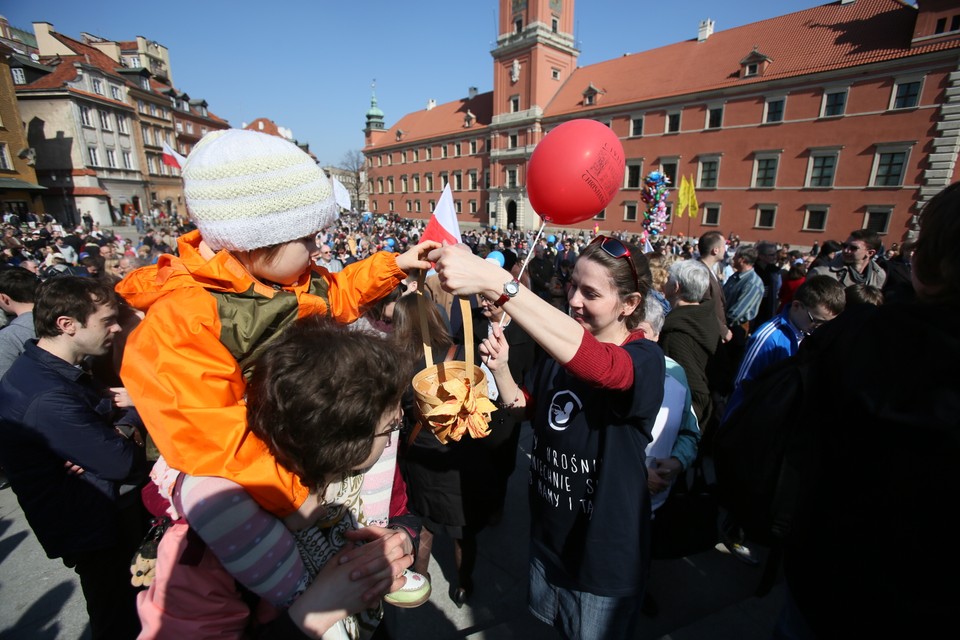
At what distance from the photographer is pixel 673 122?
90.4 feet

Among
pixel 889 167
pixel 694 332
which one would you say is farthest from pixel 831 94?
pixel 694 332

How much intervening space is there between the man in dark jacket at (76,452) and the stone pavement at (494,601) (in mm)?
761

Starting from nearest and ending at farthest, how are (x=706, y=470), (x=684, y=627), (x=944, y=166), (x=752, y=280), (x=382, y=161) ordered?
1. (x=684, y=627)
2. (x=706, y=470)
3. (x=752, y=280)
4. (x=944, y=166)
5. (x=382, y=161)

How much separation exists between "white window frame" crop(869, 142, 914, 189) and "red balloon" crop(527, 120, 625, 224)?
91.0 ft

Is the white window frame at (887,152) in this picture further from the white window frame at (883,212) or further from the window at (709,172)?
the window at (709,172)

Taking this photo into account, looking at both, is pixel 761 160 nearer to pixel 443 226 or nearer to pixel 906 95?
pixel 906 95

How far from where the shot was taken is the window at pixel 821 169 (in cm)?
2198

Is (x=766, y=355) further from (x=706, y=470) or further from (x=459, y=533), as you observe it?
(x=459, y=533)

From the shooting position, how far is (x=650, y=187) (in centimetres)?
1077

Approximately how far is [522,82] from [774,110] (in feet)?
67.1

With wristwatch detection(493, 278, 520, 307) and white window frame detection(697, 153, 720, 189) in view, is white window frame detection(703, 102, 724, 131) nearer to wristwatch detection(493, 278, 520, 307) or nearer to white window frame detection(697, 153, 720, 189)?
white window frame detection(697, 153, 720, 189)

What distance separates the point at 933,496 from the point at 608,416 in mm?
854

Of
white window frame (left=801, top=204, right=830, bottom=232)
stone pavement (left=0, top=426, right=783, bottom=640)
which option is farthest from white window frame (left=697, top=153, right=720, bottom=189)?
stone pavement (left=0, top=426, right=783, bottom=640)

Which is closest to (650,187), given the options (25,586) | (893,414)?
(893,414)
